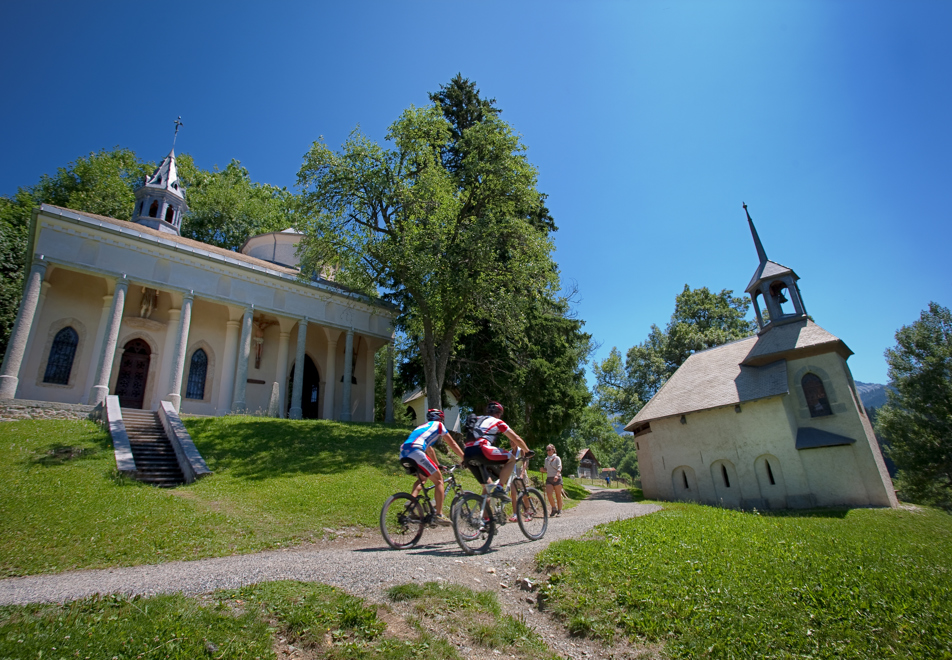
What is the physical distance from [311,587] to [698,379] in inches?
964

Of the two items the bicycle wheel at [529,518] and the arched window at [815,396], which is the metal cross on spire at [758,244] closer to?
the arched window at [815,396]

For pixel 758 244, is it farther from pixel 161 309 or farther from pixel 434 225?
pixel 161 309

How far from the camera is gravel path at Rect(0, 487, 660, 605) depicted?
434 cm

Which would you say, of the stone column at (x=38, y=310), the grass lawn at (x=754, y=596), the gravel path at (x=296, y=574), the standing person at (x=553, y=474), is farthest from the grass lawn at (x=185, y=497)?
the grass lawn at (x=754, y=596)

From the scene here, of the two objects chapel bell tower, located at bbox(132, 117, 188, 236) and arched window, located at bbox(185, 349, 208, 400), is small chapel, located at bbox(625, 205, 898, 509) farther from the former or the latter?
chapel bell tower, located at bbox(132, 117, 188, 236)

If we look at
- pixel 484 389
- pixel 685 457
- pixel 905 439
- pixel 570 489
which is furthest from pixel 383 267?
pixel 905 439

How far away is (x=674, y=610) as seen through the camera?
13.3 ft

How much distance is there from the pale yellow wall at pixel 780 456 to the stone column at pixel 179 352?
2243cm

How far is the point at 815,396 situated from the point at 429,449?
20.9 metres

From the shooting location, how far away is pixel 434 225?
17953 mm

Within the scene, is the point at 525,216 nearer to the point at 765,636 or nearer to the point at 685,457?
the point at 685,457

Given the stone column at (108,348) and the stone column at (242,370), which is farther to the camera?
the stone column at (242,370)

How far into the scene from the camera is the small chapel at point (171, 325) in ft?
58.1

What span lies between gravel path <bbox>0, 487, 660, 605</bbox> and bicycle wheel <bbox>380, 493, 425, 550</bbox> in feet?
0.97
